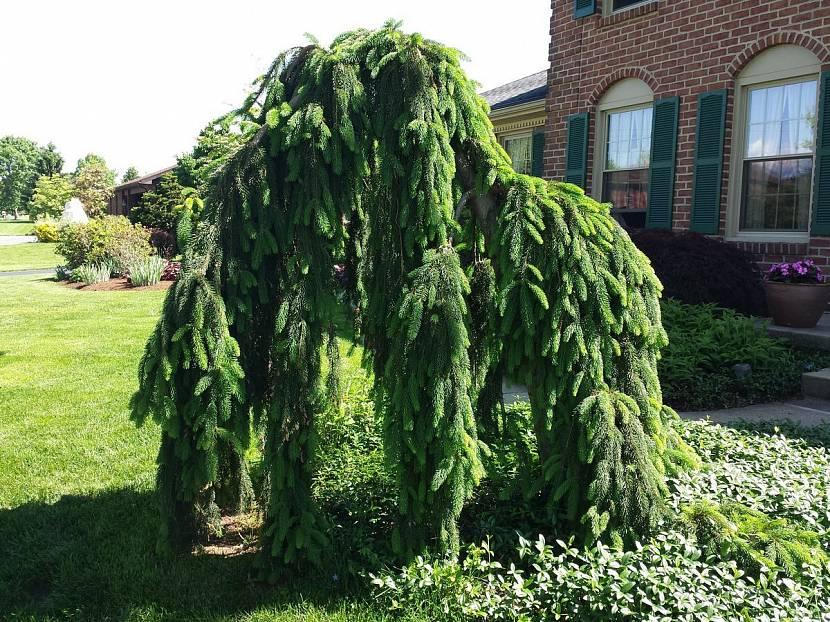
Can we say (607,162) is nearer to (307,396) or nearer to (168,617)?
(307,396)

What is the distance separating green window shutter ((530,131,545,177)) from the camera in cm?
1218

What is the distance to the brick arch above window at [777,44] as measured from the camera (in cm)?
787

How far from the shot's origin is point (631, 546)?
121 inches

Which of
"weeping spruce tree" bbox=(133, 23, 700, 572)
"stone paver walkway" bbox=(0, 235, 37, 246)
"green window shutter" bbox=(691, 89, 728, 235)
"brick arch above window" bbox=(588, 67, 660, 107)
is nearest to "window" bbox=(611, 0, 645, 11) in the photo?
"brick arch above window" bbox=(588, 67, 660, 107)

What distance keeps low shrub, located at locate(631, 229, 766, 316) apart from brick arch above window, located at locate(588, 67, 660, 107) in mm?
3011

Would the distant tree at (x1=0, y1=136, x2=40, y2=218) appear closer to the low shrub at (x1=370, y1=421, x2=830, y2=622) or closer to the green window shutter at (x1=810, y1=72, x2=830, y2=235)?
the green window shutter at (x1=810, y1=72, x2=830, y2=235)

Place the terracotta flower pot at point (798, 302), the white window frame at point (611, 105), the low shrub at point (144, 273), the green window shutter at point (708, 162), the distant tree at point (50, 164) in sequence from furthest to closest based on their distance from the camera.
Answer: the distant tree at point (50, 164) → the low shrub at point (144, 273) → the white window frame at point (611, 105) → the green window shutter at point (708, 162) → the terracotta flower pot at point (798, 302)

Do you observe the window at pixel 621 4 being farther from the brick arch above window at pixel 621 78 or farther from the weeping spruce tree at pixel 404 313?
the weeping spruce tree at pixel 404 313

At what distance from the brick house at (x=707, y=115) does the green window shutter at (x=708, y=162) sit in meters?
0.01

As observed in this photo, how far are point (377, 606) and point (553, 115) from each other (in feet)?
33.6

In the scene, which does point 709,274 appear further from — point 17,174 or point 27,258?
point 17,174

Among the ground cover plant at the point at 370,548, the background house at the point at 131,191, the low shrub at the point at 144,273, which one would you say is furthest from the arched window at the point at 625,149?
the background house at the point at 131,191

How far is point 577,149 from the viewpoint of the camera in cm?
1116

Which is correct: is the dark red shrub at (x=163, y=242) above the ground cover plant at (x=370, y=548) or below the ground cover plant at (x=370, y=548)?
above
